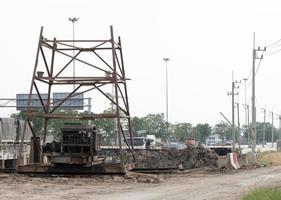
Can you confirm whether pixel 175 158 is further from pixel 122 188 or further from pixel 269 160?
pixel 122 188

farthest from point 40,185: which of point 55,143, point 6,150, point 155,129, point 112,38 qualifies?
point 155,129

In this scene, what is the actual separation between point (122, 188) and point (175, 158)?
26060 mm

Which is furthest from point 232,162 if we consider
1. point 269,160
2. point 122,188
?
point 122,188

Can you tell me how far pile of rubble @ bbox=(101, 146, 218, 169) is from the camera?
138 feet

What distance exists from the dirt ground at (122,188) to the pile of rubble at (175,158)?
1456 cm

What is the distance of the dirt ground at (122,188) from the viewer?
696 inches

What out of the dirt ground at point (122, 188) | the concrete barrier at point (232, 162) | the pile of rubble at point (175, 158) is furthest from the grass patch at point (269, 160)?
the dirt ground at point (122, 188)

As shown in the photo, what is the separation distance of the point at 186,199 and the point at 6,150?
946 inches

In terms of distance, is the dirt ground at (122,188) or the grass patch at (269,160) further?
the grass patch at (269,160)

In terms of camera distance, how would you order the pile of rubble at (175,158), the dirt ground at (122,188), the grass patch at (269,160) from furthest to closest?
the pile of rubble at (175,158) → the grass patch at (269,160) → the dirt ground at (122,188)

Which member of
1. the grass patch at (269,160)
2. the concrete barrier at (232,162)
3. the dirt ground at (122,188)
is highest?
the concrete barrier at (232,162)

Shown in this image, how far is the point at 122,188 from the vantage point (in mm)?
20328

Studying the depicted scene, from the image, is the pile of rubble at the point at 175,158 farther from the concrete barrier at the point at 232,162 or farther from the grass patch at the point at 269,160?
the concrete barrier at the point at 232,162

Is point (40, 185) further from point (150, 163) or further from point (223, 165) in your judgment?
point (150, 163)
